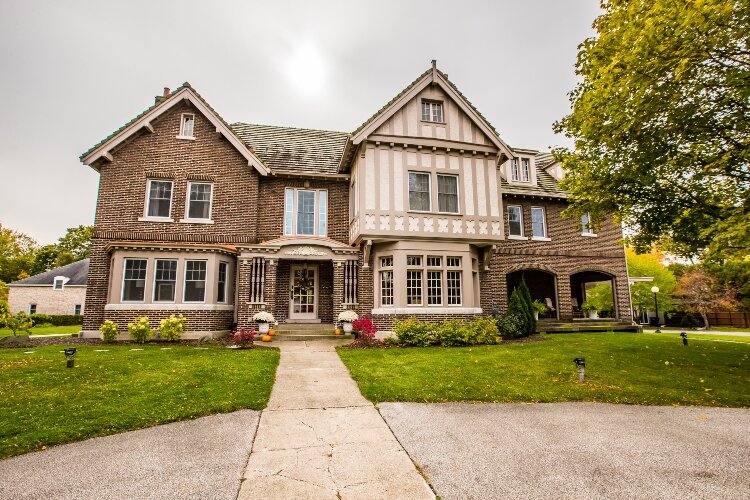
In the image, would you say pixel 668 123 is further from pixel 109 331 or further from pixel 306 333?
pixel 109 331

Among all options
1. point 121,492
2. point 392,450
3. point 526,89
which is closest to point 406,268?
point 392,450

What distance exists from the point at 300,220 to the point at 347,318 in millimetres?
5454

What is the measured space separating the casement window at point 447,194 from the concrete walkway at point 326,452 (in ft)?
32.0

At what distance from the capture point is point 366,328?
13.7 m

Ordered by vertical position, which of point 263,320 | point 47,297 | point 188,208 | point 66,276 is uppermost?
point 188,208

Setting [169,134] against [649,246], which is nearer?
[649,246]

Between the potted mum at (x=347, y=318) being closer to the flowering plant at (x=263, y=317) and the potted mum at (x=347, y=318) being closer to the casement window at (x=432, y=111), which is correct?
the flowering plant at (x=263, y=317)

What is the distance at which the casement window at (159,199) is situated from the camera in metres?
16.2

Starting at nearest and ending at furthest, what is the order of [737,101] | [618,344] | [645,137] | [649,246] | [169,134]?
[737,101] < [645,137] < [649,246] < [618,344] < [169,134]

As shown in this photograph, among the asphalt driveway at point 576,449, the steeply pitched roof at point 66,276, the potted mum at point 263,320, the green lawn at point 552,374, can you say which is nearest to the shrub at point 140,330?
the potted mum at point 263,320

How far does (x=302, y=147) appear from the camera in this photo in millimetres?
19656

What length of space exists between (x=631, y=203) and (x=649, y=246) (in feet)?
6.74

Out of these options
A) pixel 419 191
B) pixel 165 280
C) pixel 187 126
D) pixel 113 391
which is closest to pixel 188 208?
pixel 165 280

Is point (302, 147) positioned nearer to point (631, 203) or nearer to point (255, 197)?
point (255, 197)
